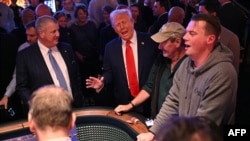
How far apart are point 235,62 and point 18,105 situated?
2327mm

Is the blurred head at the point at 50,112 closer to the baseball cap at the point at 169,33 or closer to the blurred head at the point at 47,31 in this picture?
the baseball cap at the point at 169,33

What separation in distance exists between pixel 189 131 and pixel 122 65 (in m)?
2.33

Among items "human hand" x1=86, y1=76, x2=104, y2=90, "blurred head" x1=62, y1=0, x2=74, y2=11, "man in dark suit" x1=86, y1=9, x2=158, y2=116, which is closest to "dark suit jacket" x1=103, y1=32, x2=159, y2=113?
"man in dark suit" x1=86, y1=9, x2=158, y2=116

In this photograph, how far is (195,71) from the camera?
2389 millimetres

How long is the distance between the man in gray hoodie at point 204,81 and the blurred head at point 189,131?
1.02m

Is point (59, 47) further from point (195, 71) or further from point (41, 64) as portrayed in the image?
point (195, 71)

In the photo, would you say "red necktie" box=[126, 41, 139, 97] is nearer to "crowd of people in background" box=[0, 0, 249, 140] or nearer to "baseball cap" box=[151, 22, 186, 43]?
"crowd of people in background" box=[0, 0, 249, 140]

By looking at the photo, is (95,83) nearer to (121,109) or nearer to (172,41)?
(121,109)

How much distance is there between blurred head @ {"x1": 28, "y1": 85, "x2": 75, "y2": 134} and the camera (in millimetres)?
1685

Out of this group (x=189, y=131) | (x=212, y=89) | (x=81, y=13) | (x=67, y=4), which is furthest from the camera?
(x=67, y=4)

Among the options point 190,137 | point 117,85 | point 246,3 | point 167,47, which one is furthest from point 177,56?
point 246,3

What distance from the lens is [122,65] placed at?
11.5 feet

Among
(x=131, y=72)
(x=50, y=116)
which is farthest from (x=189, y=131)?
(x=131, y=72)

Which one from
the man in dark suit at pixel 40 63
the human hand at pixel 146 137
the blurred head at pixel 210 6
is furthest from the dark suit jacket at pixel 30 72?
the blurred head at pixel 210 6
